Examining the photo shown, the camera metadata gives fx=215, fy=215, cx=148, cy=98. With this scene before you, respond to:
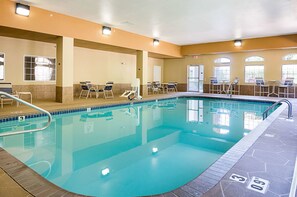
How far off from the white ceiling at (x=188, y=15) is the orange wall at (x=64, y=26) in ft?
0.87

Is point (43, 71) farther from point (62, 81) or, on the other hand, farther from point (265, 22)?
point (265, 22)

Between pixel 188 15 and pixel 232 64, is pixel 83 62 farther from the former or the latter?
pixel 232 64

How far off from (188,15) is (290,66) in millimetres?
6635

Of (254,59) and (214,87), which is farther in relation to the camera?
(214,87)

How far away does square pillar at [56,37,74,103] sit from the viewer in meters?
7.08

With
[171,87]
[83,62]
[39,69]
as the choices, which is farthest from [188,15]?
[171,87]

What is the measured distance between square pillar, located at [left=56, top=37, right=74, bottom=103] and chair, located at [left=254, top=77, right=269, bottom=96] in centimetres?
870

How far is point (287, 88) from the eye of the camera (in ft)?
33.7

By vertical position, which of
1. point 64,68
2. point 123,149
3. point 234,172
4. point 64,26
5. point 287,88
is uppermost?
point 64,26

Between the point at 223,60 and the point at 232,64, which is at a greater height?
the point at 223,60

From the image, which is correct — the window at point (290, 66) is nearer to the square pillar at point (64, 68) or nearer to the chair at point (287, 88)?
the chair at point (287, 88)

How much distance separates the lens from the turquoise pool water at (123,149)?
8.12 ft

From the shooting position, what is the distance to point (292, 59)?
1020 cm

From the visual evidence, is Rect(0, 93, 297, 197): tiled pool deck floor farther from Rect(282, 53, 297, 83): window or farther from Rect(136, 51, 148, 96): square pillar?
Rect(282, 53, 297, 83): window
